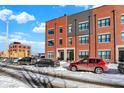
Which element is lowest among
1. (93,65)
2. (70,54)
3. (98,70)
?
(98,70)

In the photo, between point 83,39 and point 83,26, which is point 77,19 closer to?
point 83,26

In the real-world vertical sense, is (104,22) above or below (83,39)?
above

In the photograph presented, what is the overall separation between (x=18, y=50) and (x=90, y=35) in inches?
577

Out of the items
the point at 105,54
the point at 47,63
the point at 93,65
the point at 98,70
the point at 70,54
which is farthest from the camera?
the point at 70,54

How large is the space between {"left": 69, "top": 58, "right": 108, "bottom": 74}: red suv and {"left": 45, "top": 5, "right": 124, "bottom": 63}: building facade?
12.6 meters

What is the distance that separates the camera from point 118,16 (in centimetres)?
4100

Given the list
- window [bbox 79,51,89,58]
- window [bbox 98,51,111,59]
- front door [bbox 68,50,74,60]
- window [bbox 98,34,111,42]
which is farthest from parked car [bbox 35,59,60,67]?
front door [bbox 68,50,74,60]

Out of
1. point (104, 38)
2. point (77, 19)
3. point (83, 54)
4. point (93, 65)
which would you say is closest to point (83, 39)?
point (83, 54)

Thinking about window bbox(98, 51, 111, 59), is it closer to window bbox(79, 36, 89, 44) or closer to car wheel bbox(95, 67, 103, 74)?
window bbox(79, 36, 89, 44)

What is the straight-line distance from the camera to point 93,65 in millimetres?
28406

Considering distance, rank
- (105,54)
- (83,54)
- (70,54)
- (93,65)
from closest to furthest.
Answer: (93,65) → (105,54) → (83,54) → (70,54)

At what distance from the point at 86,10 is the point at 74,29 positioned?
4.88 metres
